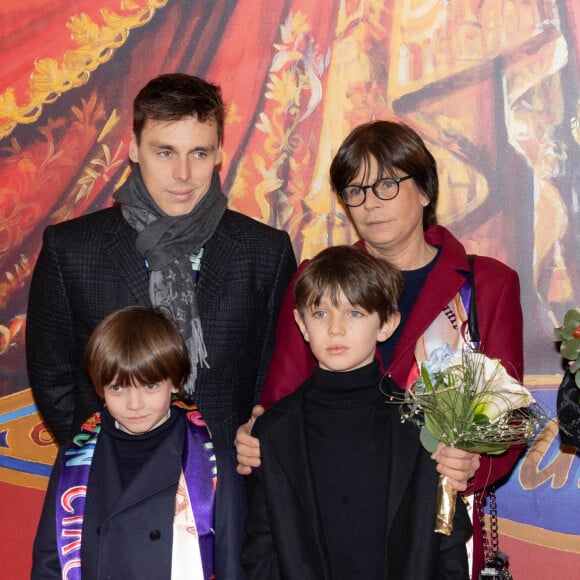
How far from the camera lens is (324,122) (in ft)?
14.1

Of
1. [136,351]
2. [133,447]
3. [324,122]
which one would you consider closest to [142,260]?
[136,351]

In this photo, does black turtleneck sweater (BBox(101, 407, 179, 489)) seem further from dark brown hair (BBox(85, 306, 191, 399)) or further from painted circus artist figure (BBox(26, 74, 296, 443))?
painted circus artist figure (BBox(26, 74, 296, 443))

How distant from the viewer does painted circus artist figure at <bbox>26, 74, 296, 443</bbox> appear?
315 cm

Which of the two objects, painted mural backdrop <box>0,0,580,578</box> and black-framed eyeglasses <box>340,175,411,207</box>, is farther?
painted mural backdrop <box>0,0,580,578</box>

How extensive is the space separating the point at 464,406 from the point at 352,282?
54 cm

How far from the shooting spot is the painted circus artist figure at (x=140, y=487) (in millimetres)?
2791

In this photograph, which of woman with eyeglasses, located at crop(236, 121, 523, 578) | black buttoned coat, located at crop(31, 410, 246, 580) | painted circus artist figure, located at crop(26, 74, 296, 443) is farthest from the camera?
painted circus artist figure, located at crop(26, 74, 296, 443)

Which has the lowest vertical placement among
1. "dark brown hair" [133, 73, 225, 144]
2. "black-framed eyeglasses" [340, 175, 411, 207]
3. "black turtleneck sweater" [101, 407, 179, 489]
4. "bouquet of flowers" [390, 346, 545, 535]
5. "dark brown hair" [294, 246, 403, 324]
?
"black turtleneck sweater" [101, 407, 179, 489]

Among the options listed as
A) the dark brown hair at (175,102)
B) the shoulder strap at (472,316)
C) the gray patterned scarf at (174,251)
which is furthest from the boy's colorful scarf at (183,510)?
the dark brown hair at (175,102)

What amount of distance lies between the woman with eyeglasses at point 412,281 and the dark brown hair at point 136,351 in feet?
1.05

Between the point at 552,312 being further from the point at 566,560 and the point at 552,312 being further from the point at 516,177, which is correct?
the point at 566,560

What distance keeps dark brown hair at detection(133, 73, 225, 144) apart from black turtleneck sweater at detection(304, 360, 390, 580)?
991mm

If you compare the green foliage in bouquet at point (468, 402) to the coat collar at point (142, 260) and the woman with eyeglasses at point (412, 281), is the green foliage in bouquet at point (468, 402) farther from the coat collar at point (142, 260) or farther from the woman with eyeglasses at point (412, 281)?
the coat collar at point (142, 260)

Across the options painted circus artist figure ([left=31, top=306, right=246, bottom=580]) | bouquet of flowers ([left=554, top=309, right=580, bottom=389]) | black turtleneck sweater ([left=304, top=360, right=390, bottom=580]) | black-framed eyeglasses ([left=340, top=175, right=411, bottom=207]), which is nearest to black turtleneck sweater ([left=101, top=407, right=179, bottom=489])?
painted circus artist figure ([left=31, top=306, right=246, bottom=580])
